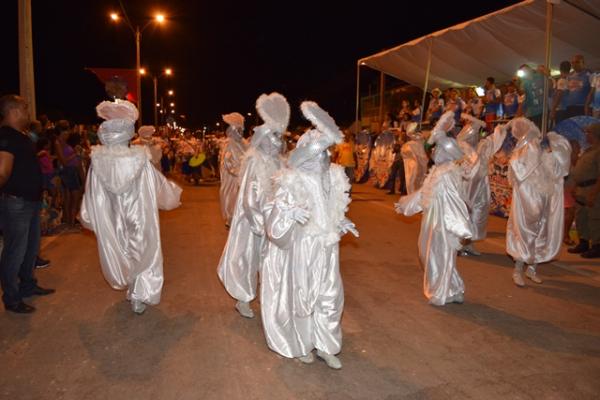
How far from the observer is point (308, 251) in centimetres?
418

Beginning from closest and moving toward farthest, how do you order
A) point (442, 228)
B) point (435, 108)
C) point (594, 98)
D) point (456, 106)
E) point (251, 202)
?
point (251, 202) → point (442, 228) → point (594, 98) → point (456, 106) → point (435, 108)

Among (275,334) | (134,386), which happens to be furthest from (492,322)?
(134,386)

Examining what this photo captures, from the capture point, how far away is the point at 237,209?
5.61 metres

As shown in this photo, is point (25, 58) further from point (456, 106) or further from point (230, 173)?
point (456, 106)

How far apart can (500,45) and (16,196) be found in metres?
13.2

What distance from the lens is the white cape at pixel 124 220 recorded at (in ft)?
17.7

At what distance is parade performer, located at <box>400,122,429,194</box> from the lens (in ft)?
50.2

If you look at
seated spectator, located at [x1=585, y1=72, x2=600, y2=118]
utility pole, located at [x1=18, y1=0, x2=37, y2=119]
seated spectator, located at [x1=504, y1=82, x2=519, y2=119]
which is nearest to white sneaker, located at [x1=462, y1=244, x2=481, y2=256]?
seated spectator, located at [x1=585, y1=72, x2=600, y2=118]

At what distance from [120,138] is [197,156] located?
50.1 ft

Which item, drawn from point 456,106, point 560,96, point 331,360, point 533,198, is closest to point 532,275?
point 533,198

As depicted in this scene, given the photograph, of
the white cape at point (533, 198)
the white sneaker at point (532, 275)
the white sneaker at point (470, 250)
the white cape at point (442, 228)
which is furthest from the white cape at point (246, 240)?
the white sneaker at point (470, 250)

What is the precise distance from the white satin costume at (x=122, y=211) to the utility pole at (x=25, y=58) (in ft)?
18.8

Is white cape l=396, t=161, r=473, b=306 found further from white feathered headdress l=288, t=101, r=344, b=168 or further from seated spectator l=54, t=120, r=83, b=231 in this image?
seated spectator l=54, t=120, r=83, b=231

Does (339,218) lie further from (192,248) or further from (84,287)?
(192,248)
